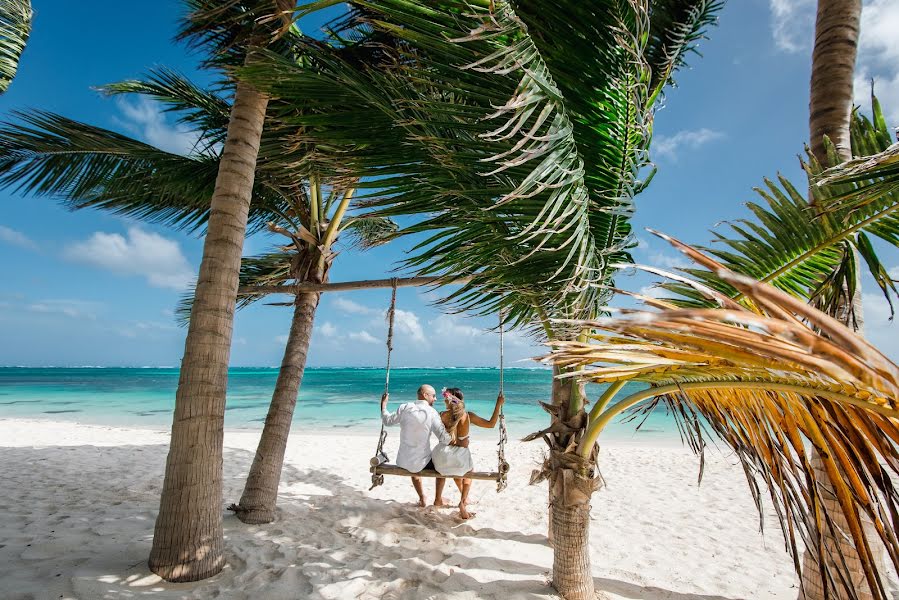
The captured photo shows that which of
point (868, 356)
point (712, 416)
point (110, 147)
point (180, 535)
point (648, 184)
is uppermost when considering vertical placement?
point (110, 147)

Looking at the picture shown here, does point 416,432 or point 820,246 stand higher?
point 820,246

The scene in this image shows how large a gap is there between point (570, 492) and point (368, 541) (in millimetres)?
2050

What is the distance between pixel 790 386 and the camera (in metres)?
1.08

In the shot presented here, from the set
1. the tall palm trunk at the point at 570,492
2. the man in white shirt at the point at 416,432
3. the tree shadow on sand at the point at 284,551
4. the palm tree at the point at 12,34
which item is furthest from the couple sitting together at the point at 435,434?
the palm tree at the point at 12,34

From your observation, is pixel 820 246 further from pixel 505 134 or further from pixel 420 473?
pixel 420 473

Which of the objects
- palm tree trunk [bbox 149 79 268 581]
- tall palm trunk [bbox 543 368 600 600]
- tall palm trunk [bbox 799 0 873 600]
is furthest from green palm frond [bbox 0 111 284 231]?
tall palm trunk [bbox 799 0 873 600]

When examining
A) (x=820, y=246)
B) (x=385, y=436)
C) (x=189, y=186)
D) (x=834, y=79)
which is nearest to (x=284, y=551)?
(x=385, y=436)

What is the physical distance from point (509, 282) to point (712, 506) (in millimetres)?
5171

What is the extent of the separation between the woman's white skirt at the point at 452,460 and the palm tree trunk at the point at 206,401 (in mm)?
1953

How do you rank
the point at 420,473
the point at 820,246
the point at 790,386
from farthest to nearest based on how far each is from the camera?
1. the point at 420,473
2. the point at 820,246
3. the point at 790,386

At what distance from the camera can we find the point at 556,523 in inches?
105

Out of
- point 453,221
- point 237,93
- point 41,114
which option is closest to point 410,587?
point 453,221

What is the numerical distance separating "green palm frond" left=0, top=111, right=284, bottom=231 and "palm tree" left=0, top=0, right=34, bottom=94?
66.3 inches

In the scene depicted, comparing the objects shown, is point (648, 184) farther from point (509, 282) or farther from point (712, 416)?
point (712, 416)
